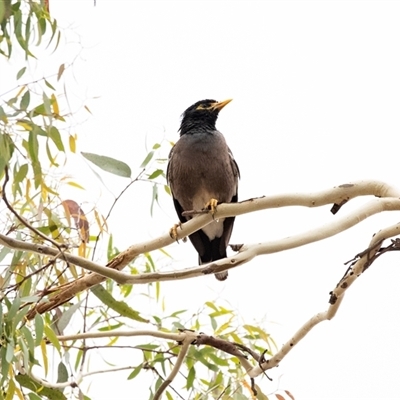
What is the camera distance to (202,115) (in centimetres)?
379

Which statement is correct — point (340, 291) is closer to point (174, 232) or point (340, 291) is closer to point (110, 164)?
point (174, 232)

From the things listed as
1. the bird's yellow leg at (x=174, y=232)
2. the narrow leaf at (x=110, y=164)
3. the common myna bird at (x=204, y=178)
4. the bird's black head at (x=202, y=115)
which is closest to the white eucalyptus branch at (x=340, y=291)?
the bird's yellow leg at (x=174, y=232)

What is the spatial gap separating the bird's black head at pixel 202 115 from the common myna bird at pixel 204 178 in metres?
0.02

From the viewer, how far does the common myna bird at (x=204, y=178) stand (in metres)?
3.49

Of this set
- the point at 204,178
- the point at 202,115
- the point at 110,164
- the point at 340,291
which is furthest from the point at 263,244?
the point at 202,115

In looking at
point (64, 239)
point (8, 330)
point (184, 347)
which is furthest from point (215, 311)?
point (8, 330)

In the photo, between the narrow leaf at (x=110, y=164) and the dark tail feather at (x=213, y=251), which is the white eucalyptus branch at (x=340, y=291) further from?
the dark tail feather at (x=213, y=251)

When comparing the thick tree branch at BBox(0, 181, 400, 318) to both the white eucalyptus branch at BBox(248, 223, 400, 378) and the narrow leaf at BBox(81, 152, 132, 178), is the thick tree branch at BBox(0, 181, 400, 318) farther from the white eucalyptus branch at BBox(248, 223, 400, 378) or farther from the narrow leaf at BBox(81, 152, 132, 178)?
the narrow leaf at BBox(81, 152, 132, 178)

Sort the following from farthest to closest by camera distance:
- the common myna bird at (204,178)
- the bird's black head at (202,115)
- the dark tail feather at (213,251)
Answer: the bird's black head at (202,115) → the dark tail feather at (213,251) → the common myna bird at (204,178)

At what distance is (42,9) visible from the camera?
2322mm

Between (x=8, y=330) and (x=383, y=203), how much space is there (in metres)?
1.02

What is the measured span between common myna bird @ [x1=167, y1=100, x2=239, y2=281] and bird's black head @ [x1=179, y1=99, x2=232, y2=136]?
24mm

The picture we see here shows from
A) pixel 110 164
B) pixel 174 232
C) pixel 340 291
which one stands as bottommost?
pixel 340 291

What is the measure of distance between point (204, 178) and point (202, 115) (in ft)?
1.37
